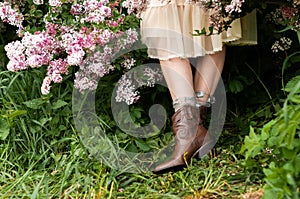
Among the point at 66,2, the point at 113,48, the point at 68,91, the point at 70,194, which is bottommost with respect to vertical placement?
the point at 70,194

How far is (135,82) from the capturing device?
3.07 metres

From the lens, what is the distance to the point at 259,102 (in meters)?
3.30

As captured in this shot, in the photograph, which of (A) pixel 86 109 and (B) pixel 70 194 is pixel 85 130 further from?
(B) pixel 70 194

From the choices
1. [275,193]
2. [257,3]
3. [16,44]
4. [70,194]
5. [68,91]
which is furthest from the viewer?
[68,91]

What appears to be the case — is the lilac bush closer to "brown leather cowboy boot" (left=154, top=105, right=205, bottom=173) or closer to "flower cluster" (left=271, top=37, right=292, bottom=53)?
"brown leather cowboy boot" (left=154, top=105, right=205, bottom=173)

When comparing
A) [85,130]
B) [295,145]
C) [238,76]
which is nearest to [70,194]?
[85,130]

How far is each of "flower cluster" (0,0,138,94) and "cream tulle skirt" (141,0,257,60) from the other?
125 millimetres

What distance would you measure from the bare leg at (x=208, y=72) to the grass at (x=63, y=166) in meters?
0.30

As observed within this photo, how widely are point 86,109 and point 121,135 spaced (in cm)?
24

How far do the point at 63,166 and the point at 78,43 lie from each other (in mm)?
573

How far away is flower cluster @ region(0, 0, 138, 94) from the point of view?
2785mm

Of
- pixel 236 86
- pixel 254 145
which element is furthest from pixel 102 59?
pixel 254 145

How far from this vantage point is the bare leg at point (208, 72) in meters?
2.88

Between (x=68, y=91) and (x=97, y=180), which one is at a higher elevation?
(x=68, y=91)
